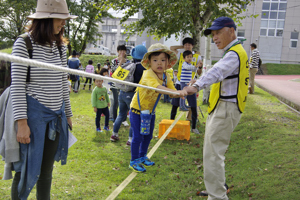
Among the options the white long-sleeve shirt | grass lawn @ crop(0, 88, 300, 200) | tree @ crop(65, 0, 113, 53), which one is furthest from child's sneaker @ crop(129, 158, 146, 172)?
tree @ crop(65, 0, 113, 53)

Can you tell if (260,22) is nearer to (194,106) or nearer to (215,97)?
(194,106)

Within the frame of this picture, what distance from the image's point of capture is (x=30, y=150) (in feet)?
7.43

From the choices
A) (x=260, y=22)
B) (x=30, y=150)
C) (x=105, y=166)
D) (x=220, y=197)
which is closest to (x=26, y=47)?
(x=30, y=150)

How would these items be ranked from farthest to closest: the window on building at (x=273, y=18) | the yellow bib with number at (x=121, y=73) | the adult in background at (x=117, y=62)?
the window on building at (x=273, y=18), the adult in background at (x=117, y=62), the yellow bib with number at (x=121, y=73)

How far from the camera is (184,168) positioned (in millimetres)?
4766

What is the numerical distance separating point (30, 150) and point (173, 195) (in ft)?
7.29

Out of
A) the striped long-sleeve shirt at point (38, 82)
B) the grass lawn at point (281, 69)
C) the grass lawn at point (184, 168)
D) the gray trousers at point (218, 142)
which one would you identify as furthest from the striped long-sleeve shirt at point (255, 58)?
the grass lawn at point (281, 69)

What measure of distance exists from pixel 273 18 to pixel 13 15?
3177cm

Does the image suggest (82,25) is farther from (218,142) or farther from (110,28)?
(110,28)

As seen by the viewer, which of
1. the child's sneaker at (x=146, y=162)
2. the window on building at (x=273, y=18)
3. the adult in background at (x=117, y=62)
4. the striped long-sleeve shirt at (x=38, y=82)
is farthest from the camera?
the window on building at (x=273, y=18)

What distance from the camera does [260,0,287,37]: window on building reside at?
116 feet

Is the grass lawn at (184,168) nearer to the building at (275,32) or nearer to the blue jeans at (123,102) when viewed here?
the blue jeans at (123,102)

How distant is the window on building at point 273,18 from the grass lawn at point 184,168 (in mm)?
33043

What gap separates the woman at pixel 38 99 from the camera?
2.16 m
